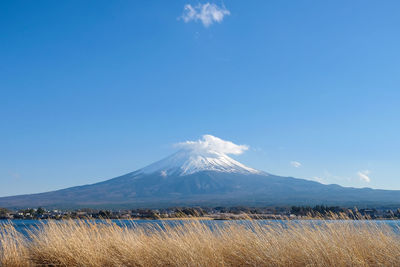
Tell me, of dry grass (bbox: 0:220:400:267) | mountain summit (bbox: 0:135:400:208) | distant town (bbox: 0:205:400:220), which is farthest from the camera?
mountain summit (bbox: 0:135:400:208)

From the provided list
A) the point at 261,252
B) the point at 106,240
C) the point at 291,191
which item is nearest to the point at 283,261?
the point at 261,252

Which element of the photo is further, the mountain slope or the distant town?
the mountain slope

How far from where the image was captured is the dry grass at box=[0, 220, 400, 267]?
6648 mm

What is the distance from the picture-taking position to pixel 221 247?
25.6ft

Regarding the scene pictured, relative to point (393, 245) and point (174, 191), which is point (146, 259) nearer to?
point (393, 245)

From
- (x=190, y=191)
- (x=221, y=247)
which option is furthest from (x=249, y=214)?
(x=190, y=191)

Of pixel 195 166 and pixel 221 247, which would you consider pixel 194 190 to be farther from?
pixel 221 247

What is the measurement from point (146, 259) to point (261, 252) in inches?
87.4

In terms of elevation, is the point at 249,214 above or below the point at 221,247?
above

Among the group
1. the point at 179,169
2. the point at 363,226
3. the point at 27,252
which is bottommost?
the point at 27,252

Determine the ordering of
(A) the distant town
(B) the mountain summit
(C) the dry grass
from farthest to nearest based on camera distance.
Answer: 1. (B) the mountain summit
2. (A) the distant town
3. (C) the dry grass

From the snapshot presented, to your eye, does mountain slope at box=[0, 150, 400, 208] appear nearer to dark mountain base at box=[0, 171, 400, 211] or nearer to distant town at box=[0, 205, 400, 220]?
dark mountain base at box=[0, 171, 400, 211]

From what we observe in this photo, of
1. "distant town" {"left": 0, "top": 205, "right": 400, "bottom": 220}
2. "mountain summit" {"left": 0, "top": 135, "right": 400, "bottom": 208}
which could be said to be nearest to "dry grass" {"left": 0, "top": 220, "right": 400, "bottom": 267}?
"distant town" {"left": 0, "top": 205, "right": 400, "bottom": 220}

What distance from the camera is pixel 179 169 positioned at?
17938cm
